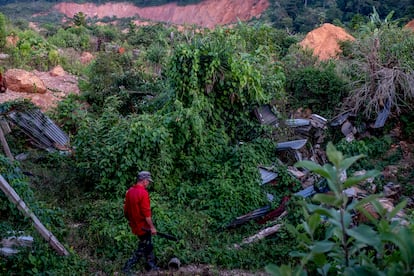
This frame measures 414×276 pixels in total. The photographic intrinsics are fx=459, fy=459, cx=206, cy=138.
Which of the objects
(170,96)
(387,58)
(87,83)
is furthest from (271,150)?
(87,83)

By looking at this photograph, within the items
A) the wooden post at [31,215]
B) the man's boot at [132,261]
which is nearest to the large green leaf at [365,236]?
the man's boot at [132,261]

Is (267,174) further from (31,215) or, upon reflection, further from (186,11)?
(186,11)

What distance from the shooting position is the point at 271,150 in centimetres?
907

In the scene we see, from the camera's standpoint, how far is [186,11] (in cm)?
5456

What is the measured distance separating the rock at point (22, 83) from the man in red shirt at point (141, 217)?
7913 mm

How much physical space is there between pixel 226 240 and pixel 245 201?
1024 mm

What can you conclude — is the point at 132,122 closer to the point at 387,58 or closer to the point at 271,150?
the point at 271,150

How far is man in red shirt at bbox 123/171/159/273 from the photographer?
18.3 feet

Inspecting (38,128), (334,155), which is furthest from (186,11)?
(334,155)

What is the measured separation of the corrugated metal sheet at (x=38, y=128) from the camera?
9.74 meters

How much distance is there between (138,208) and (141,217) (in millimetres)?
137

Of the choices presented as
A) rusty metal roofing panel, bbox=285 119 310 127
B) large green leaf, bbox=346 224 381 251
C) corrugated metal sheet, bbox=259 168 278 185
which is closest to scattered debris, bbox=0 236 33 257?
corrugated metal sheet, bbox=259 168 278 185

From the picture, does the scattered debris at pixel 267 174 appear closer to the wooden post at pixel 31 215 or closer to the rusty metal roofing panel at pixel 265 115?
the rusty metal roofing panel at pixel 265 115

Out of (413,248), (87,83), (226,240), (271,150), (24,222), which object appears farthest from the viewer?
(87,83)
